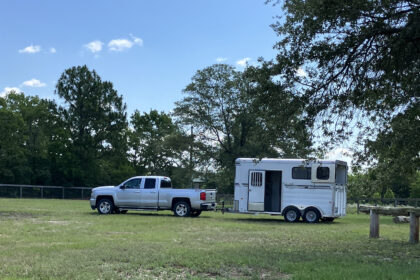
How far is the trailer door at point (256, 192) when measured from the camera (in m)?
21.4

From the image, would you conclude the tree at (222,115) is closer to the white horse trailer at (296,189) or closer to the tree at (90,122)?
the tree at (90,122)

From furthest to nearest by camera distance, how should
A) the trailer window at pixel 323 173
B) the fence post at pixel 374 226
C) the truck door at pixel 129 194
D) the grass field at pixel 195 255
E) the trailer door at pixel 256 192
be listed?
the truck door at pixel 129 194, the trailer door at pixel 256 192, the trailer window at pixel 323 173, the fence post at pixel 374 226, the grass field at pixel 195 255

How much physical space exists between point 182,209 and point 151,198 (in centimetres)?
156

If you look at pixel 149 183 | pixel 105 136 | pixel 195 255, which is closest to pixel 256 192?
pixel 149 183

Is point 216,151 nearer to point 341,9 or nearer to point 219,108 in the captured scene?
point 219,108

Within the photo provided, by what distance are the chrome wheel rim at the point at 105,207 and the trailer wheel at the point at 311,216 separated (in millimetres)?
9101

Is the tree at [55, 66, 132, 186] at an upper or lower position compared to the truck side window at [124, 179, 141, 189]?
upper

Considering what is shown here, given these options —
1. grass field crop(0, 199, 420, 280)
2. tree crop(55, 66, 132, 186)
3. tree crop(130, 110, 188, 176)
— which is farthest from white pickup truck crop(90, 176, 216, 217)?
tree crop(130, 110, 188, 176)

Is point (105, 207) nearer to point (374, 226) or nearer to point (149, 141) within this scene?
point (374, 226)

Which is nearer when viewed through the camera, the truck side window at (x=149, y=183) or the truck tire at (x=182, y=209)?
the truck tire at (x=182, y=209)

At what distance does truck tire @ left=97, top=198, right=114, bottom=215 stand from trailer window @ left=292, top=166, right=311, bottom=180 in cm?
864

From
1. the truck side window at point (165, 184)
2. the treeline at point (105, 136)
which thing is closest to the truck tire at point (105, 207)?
the truck side window at point (165, 184)

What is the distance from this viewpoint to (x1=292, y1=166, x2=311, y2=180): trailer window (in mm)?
20875

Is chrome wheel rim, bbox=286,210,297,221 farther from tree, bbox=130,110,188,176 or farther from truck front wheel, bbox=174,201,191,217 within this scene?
tree, bbox=130,110,188,176
